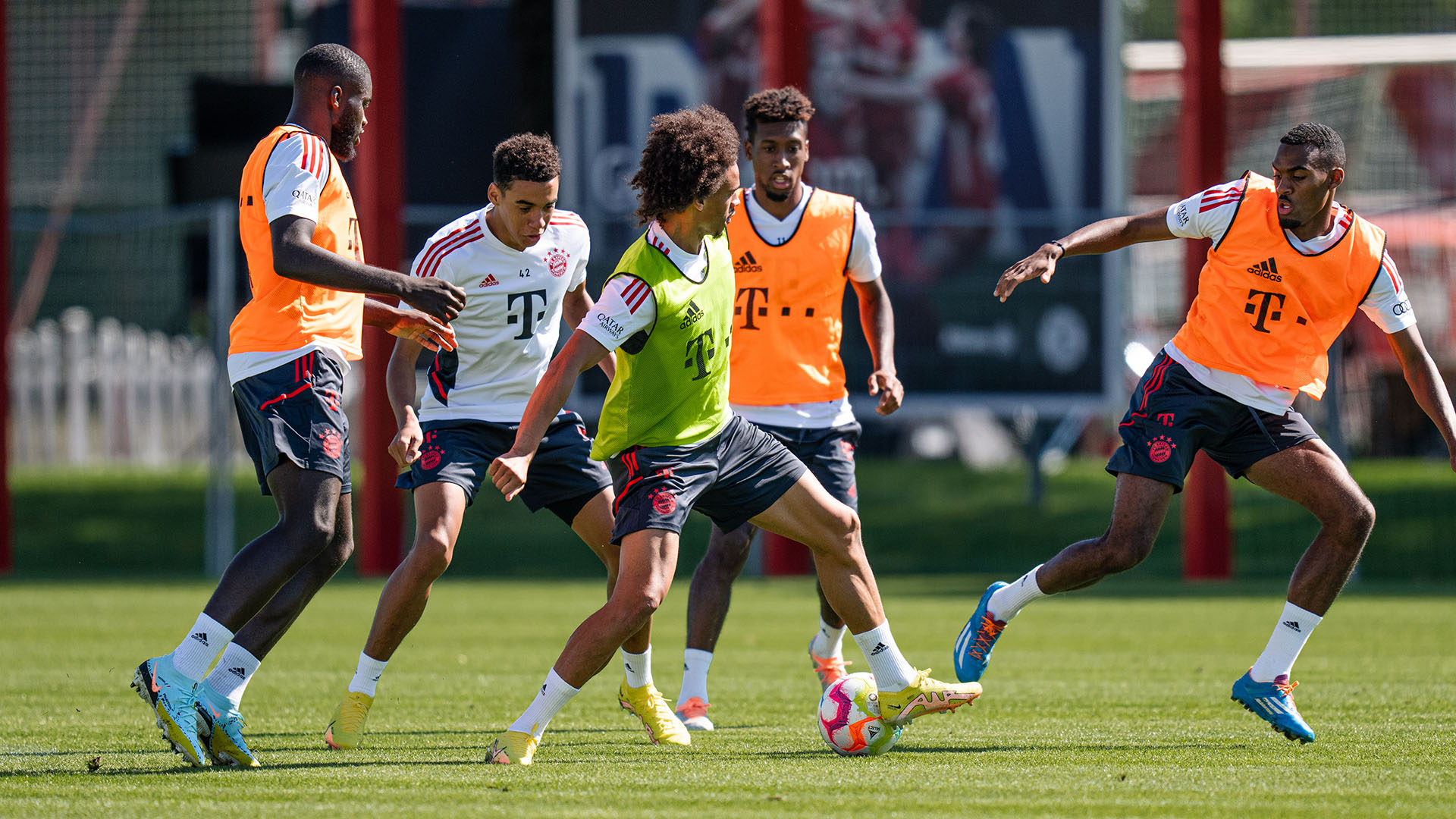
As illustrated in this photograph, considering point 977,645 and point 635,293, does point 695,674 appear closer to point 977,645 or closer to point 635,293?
point 977,645

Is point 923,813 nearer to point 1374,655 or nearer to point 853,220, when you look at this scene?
point 853,220

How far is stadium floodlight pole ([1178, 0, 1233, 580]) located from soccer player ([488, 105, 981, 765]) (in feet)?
29.5

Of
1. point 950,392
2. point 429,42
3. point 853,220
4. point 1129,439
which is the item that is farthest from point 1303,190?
point 429,42

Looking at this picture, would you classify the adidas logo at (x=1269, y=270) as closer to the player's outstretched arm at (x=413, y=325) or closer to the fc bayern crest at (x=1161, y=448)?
the fc bayern crest at (x=1161, y=448)

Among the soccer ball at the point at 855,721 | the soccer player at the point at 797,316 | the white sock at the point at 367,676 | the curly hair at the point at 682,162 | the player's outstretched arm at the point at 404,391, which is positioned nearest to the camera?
the curly hair at the point at 682,162

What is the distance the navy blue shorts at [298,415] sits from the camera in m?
5.86

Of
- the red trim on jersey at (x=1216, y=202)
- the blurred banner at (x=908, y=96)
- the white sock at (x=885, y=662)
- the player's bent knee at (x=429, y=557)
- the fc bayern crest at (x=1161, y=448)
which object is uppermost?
the blurred banner at (x=908, y=96)

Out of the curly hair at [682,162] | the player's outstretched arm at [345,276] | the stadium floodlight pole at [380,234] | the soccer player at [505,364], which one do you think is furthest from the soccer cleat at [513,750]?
the stadium floodlight pole at [380,234]

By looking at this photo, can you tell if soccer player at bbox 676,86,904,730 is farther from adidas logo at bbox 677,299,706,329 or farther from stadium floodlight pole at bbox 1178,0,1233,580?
stadium floodlight pole at bbox 1178,0,1233,580

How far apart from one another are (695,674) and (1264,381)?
8.35ft

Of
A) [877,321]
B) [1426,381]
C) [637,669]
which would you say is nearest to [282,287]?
[637,669]

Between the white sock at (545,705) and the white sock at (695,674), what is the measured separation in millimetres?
1303

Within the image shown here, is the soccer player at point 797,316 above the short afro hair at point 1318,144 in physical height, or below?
below

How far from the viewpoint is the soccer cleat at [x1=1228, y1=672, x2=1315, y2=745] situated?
6.37 m
